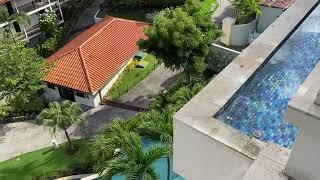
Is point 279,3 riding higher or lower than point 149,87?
higher

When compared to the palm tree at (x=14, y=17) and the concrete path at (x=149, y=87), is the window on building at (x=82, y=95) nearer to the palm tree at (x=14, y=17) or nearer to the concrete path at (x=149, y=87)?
the concrete path at (x=149, y=87)

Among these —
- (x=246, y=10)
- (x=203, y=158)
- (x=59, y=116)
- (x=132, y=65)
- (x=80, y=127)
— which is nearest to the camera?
(x=203, y=158)

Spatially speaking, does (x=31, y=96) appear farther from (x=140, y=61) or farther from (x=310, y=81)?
(x=310, y=81)

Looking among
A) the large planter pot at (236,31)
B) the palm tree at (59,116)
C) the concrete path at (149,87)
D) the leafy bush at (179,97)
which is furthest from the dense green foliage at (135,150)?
the large planter pot at (236,31)

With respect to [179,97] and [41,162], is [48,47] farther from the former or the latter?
[179,97]

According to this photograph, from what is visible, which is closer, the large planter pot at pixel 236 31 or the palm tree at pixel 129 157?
the palm tree at pixel 129 157

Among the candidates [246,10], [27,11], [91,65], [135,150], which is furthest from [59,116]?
[27,11]

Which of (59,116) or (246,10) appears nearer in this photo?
(59,116)

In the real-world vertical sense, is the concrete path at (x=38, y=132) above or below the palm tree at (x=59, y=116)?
below
